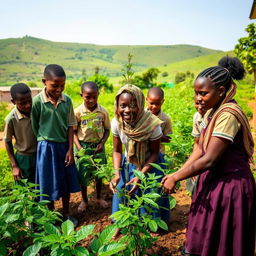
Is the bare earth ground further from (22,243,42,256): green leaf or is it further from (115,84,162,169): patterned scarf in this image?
(22,243,42,256): green leaf

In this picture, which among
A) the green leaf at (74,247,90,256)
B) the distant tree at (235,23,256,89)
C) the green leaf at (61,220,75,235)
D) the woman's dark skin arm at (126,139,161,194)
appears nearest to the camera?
the green leaf at (74,247,90,256)

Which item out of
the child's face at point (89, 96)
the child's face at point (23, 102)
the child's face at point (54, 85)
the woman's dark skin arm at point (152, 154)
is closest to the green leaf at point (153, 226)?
the woman's dark skin arm at point (152, 154)

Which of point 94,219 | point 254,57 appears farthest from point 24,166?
point 254,57

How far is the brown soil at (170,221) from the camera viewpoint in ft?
8.02

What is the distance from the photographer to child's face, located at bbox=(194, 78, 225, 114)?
158cm

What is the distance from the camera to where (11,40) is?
199875mm

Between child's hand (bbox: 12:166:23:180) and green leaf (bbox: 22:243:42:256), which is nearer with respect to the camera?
green leaf (bbox: 22:243:42:256)

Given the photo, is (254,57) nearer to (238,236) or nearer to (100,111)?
(100,111)

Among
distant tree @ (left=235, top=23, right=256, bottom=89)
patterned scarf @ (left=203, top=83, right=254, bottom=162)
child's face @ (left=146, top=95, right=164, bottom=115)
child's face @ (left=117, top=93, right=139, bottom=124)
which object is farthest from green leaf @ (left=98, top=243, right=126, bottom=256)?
distant tree @ (left=235, top=23, right=256, bottom=89)

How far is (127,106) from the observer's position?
6.77 ft

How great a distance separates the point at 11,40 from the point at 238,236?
22903 centimetres

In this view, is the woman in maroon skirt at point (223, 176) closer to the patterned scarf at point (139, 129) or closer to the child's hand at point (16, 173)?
the patterned scarf at point (139, 129)

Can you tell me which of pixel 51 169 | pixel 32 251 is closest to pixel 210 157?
pixel 32 251

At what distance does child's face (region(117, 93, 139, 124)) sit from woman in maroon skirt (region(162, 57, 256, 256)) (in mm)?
573
